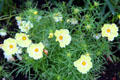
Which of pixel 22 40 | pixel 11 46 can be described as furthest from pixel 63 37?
pixel 11 46

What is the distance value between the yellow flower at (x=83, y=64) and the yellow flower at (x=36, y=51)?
284mm

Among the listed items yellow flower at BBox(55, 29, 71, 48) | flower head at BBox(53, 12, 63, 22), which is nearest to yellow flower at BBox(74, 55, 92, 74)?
yellow flower at BBox(55, 29, 71, 48)

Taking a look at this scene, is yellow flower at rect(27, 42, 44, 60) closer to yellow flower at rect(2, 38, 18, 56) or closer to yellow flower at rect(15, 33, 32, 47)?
yellow flower at rect(15, 33, 32, 47)

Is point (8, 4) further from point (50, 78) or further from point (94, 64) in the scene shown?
point (94, 64)

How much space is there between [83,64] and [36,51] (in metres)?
0.39

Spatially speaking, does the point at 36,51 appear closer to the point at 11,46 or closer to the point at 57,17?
the point at 11,46

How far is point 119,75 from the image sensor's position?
2.12 meters

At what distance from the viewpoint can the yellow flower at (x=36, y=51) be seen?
1.51 m

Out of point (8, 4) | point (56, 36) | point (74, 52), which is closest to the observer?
point (56, 36)

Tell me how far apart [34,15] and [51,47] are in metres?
0.31

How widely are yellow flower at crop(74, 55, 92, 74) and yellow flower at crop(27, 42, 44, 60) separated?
0.93ft

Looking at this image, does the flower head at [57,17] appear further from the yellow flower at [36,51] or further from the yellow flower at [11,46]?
the yellow flower at [11,46]

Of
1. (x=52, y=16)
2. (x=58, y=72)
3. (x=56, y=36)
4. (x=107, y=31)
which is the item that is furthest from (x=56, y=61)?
(x=107, y=31)

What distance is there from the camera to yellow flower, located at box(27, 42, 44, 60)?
Answer: 4.94 feet
